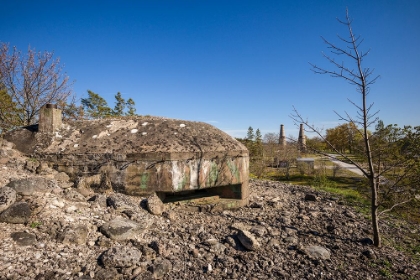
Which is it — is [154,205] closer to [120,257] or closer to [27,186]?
[120,257]

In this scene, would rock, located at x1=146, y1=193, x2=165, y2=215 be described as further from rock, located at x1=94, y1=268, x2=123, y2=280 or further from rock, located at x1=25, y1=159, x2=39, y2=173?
rock, located at x1=25, y1=159, x2=39, y2=173

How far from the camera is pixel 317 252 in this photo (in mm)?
3900

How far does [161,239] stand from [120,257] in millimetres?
983

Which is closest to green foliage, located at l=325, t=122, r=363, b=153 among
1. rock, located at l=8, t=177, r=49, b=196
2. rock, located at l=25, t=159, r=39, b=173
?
rock, located at l=8, t=177, r=49, b=196

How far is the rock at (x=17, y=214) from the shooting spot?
3.46 metres

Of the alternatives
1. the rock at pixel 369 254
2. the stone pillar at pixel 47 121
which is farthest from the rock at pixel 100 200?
the rock at pixel 369 254

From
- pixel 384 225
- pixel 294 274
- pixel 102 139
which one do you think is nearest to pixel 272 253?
pixel 294 274

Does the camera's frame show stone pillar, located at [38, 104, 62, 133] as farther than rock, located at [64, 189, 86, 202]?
Yes

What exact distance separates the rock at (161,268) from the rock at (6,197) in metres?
2.68

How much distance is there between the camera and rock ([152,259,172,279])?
3188mm

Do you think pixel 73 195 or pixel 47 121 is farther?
pixel 47 121

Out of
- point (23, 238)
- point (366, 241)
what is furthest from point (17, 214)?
point (366, 241)

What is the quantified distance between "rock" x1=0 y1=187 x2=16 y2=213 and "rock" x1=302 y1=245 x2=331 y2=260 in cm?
519

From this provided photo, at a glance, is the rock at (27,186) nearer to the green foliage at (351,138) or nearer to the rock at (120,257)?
the rock at (120,257)
